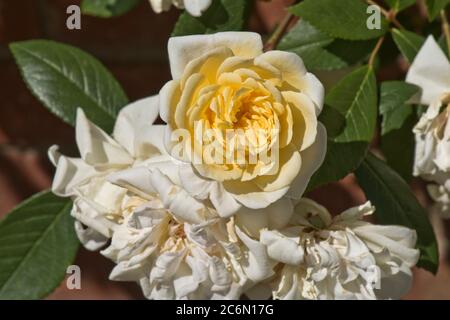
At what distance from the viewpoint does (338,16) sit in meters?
0.54

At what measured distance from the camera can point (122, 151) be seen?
524 mm

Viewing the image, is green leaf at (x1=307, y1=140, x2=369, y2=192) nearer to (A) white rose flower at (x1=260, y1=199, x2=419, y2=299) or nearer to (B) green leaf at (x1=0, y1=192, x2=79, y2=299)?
(A) white rose flower at (x1=260, y1=199, x2=419, y2=299)

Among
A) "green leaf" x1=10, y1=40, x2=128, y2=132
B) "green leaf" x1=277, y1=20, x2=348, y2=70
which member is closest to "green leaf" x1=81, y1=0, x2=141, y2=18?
"green leaf" x1=10, y1=40, x2=128, y2=132

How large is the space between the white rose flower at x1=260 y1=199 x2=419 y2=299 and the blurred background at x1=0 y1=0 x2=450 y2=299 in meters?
0.33

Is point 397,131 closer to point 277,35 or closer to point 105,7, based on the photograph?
point 277,35

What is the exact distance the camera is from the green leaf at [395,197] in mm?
567

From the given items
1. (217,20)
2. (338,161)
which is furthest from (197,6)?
(338,161)

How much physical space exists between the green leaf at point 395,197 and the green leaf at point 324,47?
0.26 ft

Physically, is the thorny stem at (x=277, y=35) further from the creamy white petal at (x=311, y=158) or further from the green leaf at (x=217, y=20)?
the creamy white petal at (x=311, y=158)

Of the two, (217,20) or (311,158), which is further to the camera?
(217,20)

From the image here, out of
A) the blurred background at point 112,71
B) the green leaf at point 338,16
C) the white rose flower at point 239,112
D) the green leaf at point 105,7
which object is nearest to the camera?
the white rose flower at point 239,112

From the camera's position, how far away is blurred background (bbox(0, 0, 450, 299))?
0.79 metres

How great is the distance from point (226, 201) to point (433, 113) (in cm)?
16

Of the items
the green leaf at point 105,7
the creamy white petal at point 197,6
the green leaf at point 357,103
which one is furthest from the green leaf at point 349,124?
the green leaf at point 105,7
